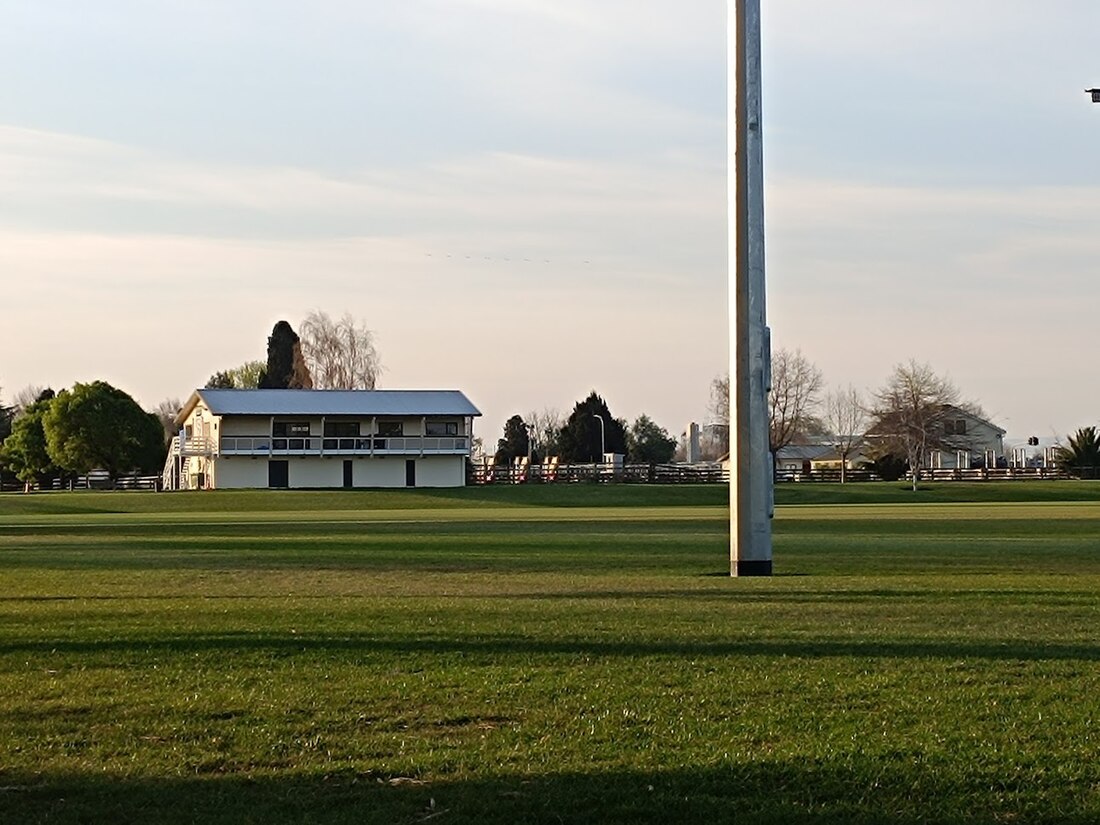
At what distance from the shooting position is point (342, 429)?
111 metres

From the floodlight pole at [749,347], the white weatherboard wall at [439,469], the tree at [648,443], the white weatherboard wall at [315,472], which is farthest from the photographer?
the tree at [648,443]

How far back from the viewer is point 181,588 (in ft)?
68.3

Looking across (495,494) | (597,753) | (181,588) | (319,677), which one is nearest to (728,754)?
(597,753)

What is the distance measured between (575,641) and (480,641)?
30.3 inches

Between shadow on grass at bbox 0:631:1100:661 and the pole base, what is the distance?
1008 cm

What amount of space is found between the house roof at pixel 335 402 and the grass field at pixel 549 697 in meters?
85.7

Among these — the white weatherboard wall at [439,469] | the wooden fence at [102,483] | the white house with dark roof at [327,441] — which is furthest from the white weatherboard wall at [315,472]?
the wooden fence at [102,483]

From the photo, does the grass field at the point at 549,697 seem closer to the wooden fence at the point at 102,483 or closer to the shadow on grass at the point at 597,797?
the shadow on grass at the point at 597,797

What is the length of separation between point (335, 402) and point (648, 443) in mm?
57493

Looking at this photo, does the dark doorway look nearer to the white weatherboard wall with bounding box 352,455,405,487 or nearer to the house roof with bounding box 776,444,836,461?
the white weatherboard wall with bounding box 352,455,405,487

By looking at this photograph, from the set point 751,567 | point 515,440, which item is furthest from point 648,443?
point 751,567

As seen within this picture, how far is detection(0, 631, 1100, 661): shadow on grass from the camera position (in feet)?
41.3

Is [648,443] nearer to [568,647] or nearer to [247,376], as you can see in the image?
[247,376]

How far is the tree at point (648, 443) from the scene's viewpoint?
15988 cm
